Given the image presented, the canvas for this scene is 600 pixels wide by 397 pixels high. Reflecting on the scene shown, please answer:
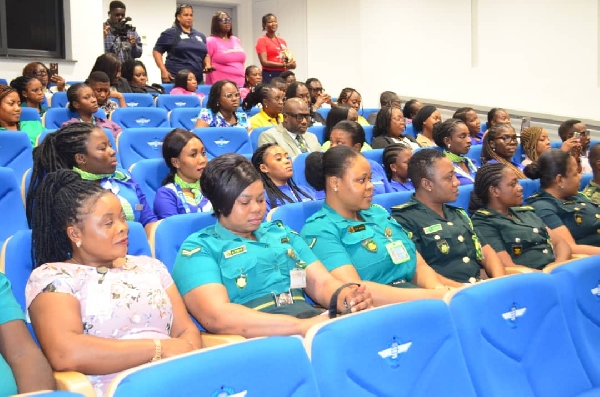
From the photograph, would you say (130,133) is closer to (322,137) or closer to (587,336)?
(322,137)

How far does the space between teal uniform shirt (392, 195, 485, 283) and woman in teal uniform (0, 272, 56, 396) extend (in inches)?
67.6

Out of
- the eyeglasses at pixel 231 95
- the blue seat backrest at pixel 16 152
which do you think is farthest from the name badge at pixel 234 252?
the eyeglasses at pixel 231 95

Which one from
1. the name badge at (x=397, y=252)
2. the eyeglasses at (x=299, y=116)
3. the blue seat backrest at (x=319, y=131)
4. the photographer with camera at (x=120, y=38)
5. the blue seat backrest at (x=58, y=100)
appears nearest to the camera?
the name badge at (x=397, y=252)

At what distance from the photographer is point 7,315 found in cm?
180

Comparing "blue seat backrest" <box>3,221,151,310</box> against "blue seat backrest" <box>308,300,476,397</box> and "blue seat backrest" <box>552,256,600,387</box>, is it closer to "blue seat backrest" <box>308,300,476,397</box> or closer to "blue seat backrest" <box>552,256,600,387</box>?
"blue seat backrest" <box>308,300,476,397</box>

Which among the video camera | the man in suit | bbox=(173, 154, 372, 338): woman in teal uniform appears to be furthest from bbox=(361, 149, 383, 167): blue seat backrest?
the video camera

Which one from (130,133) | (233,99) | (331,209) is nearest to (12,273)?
(331,209)

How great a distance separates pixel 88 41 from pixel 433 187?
5.91 m

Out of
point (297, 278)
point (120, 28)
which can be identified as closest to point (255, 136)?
point (297, 278)

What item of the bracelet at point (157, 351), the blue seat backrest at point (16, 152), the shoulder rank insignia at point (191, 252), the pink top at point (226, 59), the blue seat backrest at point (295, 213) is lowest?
the bracelet at point (157, 351)

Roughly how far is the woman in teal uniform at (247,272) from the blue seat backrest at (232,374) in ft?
2.09

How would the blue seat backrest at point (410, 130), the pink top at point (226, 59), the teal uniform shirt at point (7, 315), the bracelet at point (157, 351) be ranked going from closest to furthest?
the teal uniform shirt at point (7, 315), the bracelet at point (157, 351), the blue seat backrest at point (410, 130), the pink top at point (226, 59)

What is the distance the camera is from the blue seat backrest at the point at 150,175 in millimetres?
3645

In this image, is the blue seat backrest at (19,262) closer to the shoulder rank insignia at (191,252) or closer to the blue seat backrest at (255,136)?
the shoulder rank insignia at (191,252)
